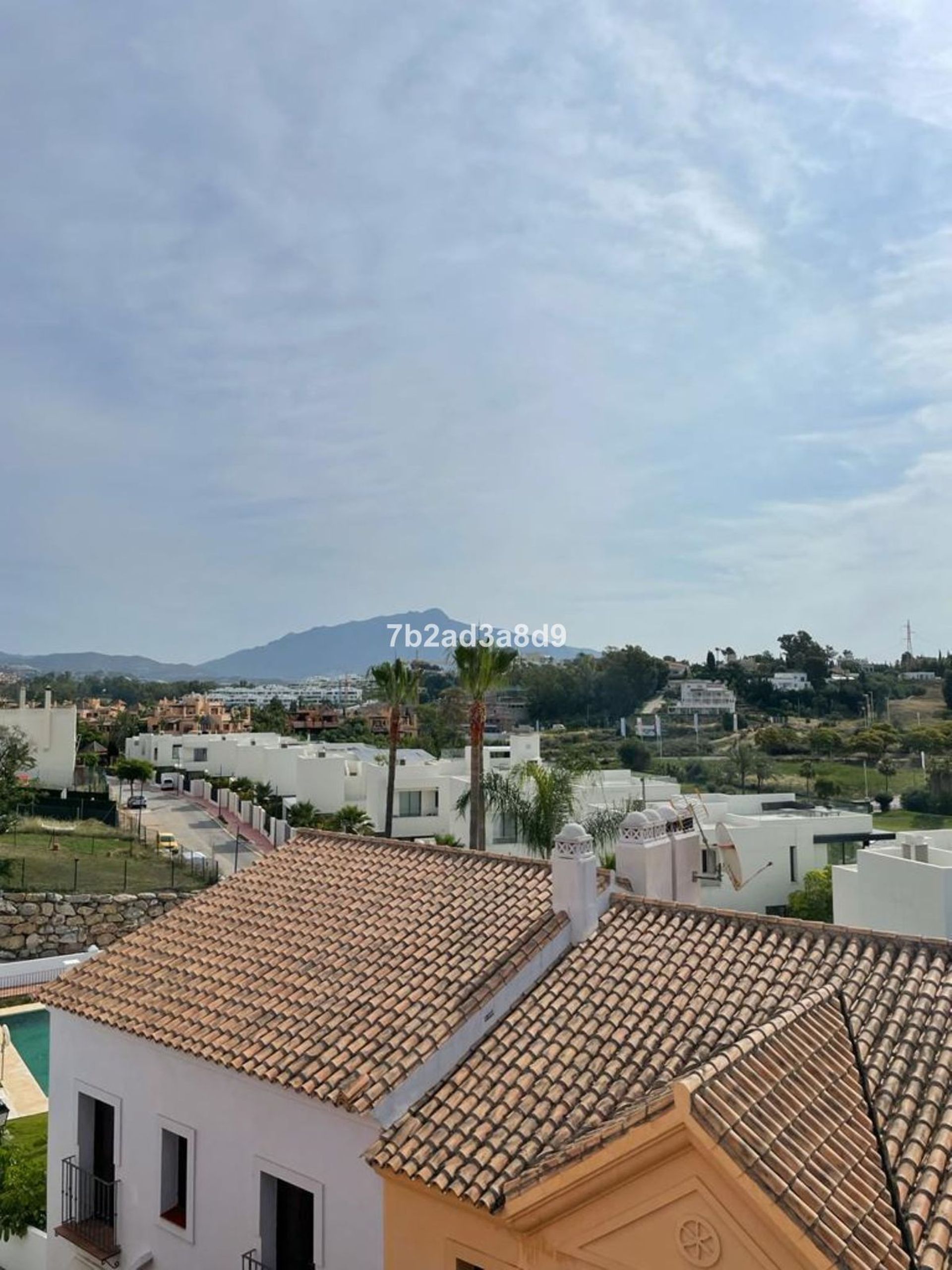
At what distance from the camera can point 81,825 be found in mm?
43812

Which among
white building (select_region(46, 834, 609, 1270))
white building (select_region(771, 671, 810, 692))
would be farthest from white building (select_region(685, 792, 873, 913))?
white building (select_region(771, 671, 810, 692))

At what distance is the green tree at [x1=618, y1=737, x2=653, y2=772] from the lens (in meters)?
80.4

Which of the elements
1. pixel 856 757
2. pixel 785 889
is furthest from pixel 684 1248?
pixel 856 757

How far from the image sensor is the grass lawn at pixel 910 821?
50312mm

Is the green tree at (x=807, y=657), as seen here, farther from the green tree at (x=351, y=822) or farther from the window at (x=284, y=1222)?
the window at (x=284, y=1222)

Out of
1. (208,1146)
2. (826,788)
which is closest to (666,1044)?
(208,1146)

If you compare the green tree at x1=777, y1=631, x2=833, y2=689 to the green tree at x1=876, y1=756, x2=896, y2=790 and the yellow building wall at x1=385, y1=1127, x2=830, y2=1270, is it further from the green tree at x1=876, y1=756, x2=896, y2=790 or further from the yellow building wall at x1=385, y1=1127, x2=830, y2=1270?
the yellow building wall at x1=385, y1=1127, x2=830, y2=1270

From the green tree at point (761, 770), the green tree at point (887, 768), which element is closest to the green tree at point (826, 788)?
the green tree at point (761, 770)

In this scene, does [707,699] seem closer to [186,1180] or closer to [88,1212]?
[88,1212]

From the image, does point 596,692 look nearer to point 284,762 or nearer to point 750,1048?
point 284,762

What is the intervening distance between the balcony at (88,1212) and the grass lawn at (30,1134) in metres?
2.80

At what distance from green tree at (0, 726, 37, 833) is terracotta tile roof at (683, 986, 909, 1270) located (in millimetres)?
34611

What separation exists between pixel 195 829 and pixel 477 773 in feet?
84.2

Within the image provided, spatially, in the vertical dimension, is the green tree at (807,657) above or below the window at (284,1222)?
above
